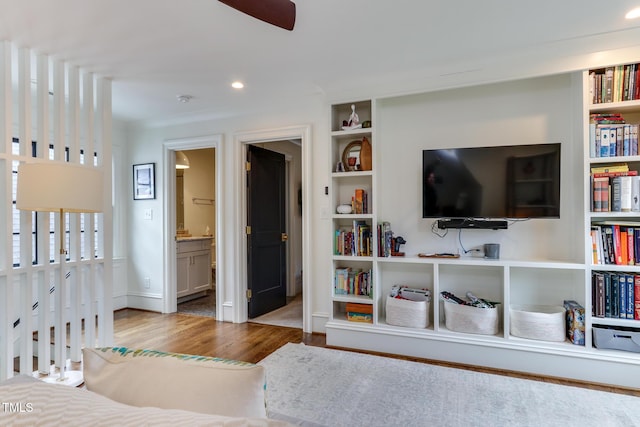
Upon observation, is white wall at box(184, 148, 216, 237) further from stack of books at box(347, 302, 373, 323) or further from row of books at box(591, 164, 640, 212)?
row of books at box(591, 164, 640, 212)

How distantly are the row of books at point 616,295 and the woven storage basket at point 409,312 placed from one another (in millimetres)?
1182

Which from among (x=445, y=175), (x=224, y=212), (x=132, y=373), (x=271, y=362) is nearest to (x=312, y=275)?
(x=271, y=362)

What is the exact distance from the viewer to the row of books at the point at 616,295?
2398 millimetres

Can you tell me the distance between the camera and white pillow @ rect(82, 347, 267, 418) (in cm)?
71

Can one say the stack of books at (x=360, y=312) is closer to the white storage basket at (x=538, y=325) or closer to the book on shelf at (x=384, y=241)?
the book on shelf at (x=384, y=241)

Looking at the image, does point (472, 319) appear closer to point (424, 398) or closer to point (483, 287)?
point (483, 287)

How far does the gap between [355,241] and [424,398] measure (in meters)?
1.41

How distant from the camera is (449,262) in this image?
283 centimetres

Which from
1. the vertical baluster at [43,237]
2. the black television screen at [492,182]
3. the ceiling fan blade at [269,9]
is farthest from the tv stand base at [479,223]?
the vertical baluster at [43,237]

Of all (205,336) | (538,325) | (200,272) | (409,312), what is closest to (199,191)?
(200,272)

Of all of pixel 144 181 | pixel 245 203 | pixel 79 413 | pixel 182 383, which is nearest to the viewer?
pixel 79 413

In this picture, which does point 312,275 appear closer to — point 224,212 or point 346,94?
point 224,212

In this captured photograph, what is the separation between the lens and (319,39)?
7.88 ft

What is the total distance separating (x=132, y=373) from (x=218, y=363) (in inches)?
8.4
